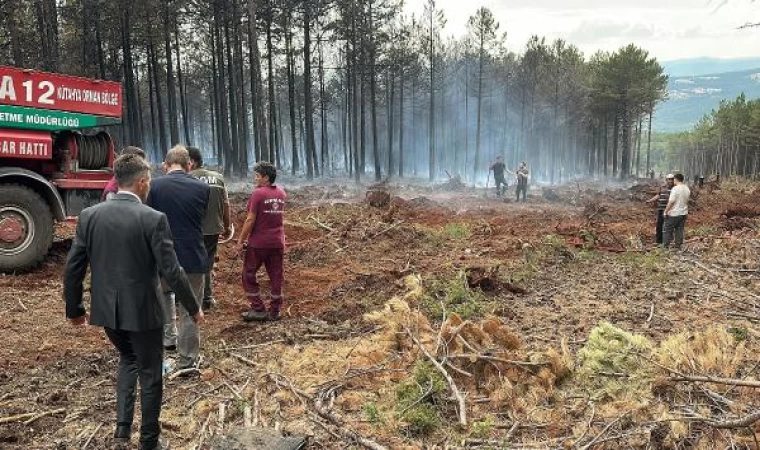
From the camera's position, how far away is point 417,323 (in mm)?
5461

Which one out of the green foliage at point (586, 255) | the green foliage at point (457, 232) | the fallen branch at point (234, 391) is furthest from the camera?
the green foliage at point (457, 232)

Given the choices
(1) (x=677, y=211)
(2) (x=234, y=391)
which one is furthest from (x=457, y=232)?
(2) (x=234, y=391)

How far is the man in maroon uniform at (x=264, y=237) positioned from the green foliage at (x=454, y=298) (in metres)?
1.79

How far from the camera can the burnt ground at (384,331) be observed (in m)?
3.85

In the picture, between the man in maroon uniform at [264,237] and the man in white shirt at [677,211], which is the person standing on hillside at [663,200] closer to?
the man in white shirt at [677,211]

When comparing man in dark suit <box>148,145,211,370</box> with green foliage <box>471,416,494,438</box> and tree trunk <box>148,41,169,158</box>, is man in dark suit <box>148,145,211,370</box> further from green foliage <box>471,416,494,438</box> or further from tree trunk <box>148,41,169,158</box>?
tree trunk <box>148,41,169,158</box>

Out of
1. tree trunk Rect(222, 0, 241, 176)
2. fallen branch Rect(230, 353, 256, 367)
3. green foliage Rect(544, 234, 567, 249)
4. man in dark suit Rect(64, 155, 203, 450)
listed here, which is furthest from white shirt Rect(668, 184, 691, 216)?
tree trunk Rect(222, 0, 241, 176)

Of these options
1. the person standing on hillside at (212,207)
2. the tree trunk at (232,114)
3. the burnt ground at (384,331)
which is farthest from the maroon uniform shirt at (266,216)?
the tree trunk at (232,114)

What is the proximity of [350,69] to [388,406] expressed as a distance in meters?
36.6

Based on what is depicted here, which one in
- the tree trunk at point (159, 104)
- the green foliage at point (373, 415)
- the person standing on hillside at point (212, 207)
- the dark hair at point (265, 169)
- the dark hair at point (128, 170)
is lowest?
the green foliage at point (373, 415)

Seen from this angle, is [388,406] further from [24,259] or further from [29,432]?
[24,259]

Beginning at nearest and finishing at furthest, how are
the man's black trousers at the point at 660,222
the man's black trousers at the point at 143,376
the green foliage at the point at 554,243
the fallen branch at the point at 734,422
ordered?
the fallen branch at the point at 734,422, the man's black trousers at the point at 143,376, the green foliage at the point at 554,243, the man's black trousers at the point at 660,222

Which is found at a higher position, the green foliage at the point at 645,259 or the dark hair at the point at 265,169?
the dark hair at the point at 265,169

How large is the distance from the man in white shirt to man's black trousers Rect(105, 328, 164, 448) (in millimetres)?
10500
